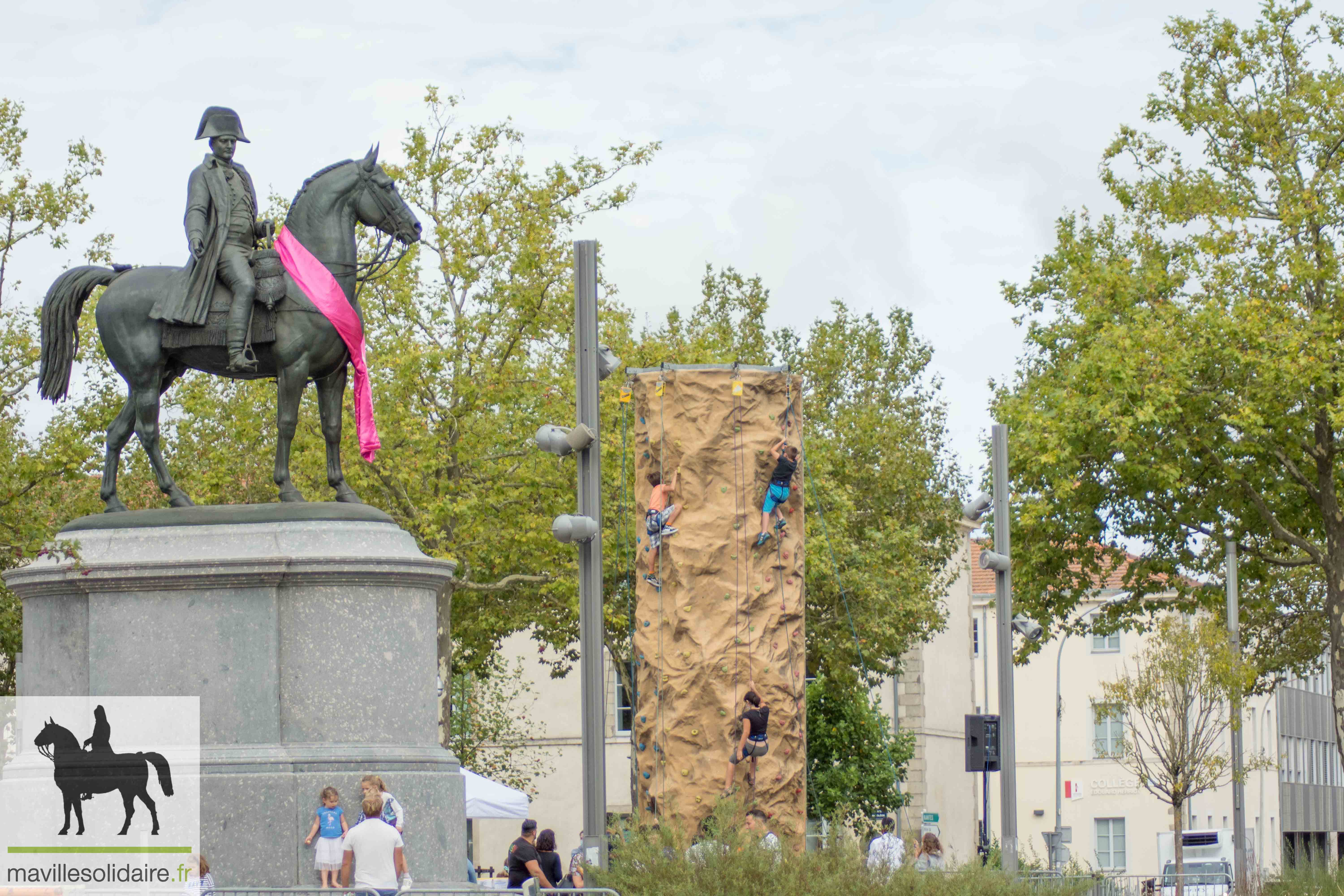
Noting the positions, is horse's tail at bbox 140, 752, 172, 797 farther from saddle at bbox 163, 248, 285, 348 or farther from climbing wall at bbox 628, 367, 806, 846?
climbing wall at bbox 628, 367, 806, 846

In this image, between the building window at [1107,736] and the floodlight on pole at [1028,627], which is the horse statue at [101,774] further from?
the building window at [1107,736]

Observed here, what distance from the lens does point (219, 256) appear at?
1480 centimetres

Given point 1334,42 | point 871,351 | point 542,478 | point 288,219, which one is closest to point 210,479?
point 542,478

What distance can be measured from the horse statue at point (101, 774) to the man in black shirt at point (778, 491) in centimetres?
691

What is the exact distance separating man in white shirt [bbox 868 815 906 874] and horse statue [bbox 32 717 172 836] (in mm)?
5081

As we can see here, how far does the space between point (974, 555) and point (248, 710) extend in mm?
65235

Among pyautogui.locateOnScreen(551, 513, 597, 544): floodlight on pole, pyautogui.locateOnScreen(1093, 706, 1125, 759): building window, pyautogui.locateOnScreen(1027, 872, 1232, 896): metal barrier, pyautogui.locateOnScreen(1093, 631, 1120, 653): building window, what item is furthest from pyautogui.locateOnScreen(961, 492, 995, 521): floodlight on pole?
pyautogui.locateOnScreen(1093, 631, 1120, 653): building window

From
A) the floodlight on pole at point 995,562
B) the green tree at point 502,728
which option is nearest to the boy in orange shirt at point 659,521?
the floodlight on pole at point 995,562

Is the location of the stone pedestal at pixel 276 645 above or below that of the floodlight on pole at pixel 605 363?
below

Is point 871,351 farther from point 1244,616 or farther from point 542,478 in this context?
point 542,478

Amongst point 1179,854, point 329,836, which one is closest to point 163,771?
point 329,836

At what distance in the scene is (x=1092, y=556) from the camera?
31438mm

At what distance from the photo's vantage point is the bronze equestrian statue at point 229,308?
14844 millimetres

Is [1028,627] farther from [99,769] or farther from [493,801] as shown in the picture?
[99,769]
